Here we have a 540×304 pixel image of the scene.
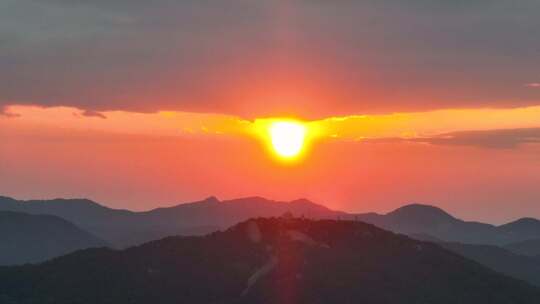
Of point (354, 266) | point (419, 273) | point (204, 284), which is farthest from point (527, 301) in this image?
point (204, 284)

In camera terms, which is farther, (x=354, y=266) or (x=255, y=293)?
(x=354, y=266)

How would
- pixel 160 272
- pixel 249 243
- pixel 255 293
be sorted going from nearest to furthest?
pixel 255 293 < pixel 160 272 < pixel 249 243

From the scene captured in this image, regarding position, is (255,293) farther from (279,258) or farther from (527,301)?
(527,301)

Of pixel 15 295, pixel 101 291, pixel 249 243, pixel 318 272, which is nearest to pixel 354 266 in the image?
pixel 318 272

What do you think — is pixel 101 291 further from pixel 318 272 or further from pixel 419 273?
pixel 419 273

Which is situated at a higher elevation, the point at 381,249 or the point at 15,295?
the point at 381,249

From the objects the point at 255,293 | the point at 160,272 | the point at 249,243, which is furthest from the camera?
the point at 249,243
